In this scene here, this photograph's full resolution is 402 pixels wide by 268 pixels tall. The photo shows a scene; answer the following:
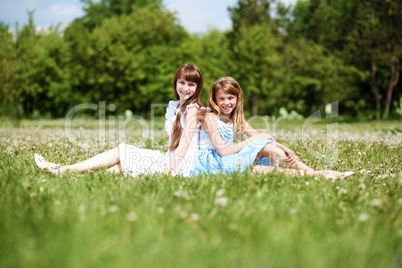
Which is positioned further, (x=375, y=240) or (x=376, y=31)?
(x=376, y=31)

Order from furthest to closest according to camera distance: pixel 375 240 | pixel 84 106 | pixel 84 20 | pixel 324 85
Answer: pixel 84 20
pixel 324 85
pixel 84 106
pixel 375 240

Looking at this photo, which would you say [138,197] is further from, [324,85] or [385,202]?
[324,85]

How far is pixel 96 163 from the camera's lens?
480cm

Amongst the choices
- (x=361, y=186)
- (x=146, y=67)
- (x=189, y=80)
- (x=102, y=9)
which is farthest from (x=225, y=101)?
(x=102, y=9)

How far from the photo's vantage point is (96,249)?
2105 mm

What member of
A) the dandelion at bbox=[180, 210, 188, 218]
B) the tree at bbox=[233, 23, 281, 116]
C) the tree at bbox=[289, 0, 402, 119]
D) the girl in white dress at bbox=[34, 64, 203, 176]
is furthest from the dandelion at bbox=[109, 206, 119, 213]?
the tree at bbox=[233, 23, 281, 116]

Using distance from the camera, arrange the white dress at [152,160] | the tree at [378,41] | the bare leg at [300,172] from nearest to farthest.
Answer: the bare leg at [300,172], the white dress at [152,160], the tree at [378,41]

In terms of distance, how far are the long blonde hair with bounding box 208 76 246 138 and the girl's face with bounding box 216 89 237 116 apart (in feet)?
0.15

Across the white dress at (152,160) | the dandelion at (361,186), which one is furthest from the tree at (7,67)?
the dandelion at (361,186)

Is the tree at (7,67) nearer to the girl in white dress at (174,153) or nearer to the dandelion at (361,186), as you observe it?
the girl in white dress at (174,153)

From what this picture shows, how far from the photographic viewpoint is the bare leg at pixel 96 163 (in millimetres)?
4699

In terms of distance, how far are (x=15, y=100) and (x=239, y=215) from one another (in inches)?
1177

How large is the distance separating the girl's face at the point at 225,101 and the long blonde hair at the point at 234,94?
0.15 feet

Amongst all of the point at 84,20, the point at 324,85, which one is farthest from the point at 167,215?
the point at 84,20
